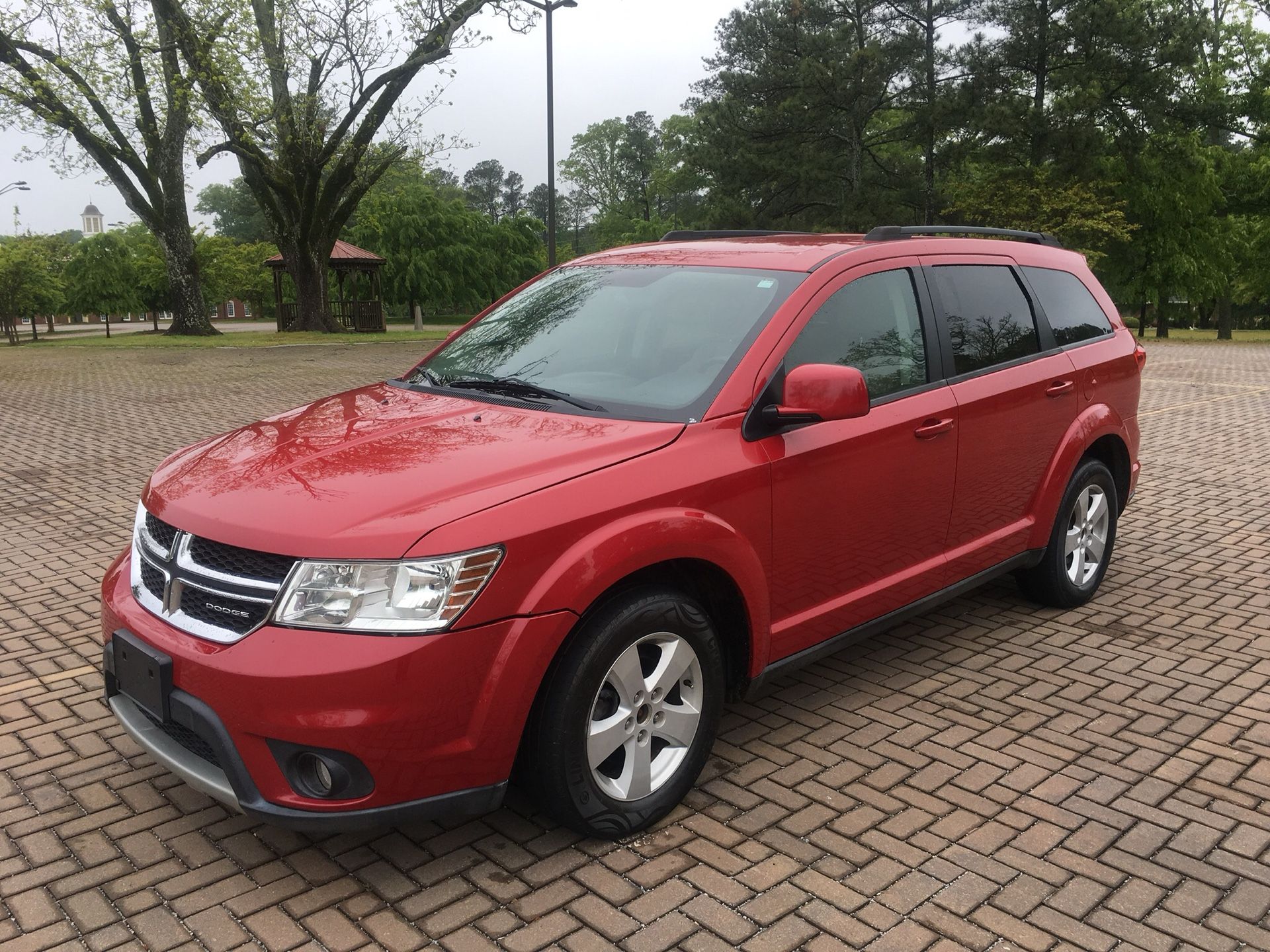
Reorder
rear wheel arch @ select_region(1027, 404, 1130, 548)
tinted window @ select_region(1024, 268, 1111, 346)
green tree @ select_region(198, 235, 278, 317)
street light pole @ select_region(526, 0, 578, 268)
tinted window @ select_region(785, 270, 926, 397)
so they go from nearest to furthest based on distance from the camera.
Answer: tinted window @ select_region(785, 270, 926, 397), rear wheel arch @ select_region(1027, 404, 1130, 548), tinted window @ select_region(1024, 268, 1111, 346), street light pole @ select_region(526, 0, 578, 268), green tree @ select_region(198, 235, 278, 317)

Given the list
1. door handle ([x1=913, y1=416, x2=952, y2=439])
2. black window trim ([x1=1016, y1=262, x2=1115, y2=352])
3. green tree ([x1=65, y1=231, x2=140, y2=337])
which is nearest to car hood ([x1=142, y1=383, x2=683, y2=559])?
door handle ([x1=913, y1=416, x2=952, y2=439])

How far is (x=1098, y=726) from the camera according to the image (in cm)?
425

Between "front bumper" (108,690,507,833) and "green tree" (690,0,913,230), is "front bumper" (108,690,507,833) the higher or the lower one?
the lower one

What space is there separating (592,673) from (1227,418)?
1278cm

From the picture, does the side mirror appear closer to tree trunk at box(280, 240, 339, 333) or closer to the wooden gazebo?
tree trunk at box(280, 240, 339, 333)

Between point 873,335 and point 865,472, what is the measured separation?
1.84 ft

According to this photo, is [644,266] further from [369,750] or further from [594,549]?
[369,750]

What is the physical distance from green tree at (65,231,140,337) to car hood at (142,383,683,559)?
5498 centimetres

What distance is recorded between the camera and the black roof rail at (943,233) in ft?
14.7

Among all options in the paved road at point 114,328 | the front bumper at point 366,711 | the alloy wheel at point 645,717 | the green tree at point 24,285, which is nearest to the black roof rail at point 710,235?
the alloy wheel at point 645,717

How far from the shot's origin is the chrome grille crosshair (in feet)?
9.52

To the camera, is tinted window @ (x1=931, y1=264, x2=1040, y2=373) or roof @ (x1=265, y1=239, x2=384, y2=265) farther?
roof @ (x1=265, y1=239, x2=384, y2=265)

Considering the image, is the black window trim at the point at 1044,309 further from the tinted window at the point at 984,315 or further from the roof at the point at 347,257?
the roof at the point at 347,257

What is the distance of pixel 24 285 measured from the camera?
4303 cm
